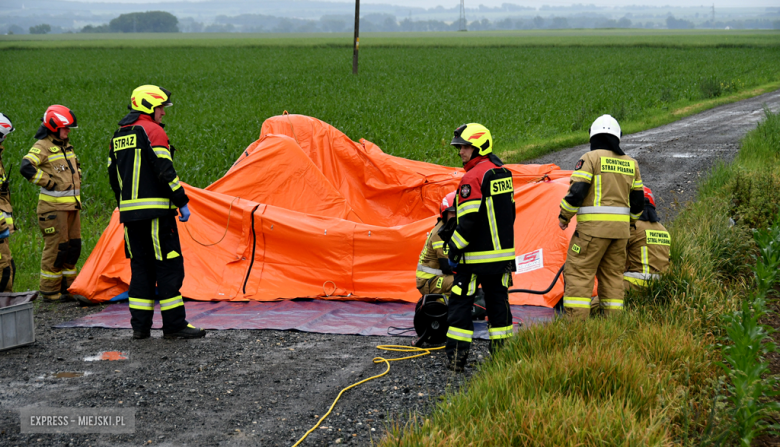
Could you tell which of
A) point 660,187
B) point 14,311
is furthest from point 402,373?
point 660,187

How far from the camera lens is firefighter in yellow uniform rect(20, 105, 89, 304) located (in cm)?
635

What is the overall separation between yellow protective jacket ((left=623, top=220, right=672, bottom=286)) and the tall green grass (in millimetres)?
6328

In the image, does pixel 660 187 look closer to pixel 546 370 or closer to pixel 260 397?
pixel 546 370

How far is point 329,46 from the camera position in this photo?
6238cm

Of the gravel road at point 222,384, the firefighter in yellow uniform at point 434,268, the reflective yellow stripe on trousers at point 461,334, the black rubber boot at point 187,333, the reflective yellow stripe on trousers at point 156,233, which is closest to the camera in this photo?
the gravel road at point 222,384

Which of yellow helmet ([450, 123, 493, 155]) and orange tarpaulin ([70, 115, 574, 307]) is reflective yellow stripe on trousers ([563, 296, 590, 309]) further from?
yellow helmet ([450, 123, 493, 155])

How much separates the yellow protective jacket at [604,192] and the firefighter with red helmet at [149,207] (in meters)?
3.17

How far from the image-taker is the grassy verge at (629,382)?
10.7 feet

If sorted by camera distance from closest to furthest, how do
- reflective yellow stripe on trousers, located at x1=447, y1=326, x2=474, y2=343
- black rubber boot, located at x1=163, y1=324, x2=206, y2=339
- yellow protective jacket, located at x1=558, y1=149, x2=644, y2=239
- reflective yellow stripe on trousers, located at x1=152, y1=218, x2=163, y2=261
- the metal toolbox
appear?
reflective yellow stripe on trousers, located at x1=447, y1=326, x2=474, y2=343, the metal toolbox, yellow protective jacket, located at x1=558, y1=149, x2=644, y2=239, reflective yellow stripe on trousers, located at x1=152, y1=218, x2=163, y2=261, black rubber boot, located at x1=163, y1=324, x2=206, y2=339

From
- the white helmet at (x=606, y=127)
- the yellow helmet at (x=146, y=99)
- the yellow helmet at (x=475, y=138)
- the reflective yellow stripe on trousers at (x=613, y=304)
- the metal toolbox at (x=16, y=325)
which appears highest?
the yellow helmet at (x=146, y=99)

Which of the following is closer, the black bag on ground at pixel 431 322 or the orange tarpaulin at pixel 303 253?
the black bag on ground at pixel 431 322

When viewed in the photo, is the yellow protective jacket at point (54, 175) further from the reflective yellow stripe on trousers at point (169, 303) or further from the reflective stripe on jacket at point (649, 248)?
the reflective stripe on jacket at point (649, 248)

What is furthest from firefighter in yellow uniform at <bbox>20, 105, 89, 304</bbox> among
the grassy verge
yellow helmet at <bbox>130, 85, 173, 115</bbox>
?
the grassy verge

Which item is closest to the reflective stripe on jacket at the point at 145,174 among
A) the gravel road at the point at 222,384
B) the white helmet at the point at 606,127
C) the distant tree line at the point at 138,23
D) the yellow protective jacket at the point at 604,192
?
the gravel road at the point at 222,384
